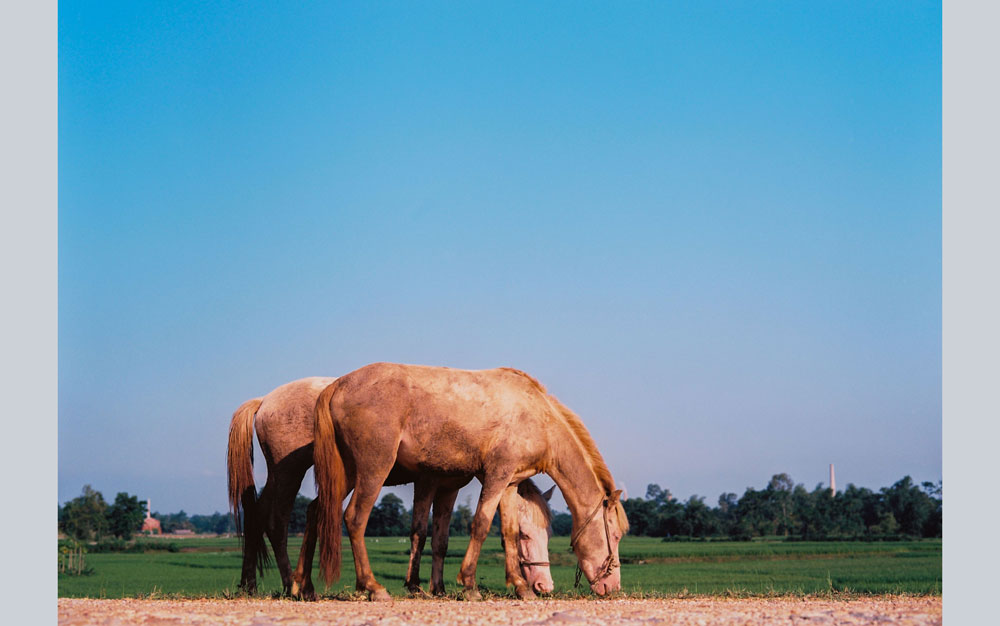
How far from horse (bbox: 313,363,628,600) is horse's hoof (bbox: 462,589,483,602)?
1.0 inches

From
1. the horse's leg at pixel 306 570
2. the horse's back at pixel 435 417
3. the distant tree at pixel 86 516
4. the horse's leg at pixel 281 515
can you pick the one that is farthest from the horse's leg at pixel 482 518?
the distant tree at pixel 86 516

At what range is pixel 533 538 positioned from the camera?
511 inches

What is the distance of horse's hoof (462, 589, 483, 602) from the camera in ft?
38.0

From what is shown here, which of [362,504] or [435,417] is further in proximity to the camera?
[435,417]

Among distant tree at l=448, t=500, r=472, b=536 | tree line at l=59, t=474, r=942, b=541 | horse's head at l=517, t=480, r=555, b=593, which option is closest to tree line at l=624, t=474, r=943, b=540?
tree line at l=59, t=474, r=942, b=541

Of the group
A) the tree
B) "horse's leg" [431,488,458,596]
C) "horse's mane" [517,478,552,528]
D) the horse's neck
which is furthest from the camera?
the tree

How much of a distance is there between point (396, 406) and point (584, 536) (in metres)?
3.37

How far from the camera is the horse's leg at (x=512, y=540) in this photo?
1209 centimetres

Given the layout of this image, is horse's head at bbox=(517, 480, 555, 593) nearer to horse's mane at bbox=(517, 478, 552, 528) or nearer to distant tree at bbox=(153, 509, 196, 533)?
horse's mane at bbox=(517, 478, 552, 528)

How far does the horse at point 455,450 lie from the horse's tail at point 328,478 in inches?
0.5

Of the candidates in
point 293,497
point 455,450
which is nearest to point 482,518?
point 455,450

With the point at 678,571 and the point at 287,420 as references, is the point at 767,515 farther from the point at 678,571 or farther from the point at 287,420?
the point at 287,420

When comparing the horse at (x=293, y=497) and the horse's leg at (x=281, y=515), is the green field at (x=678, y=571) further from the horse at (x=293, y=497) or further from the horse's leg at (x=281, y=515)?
the horse's leg at (x=281, y=515)

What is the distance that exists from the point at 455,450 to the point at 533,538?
6.34 ft
